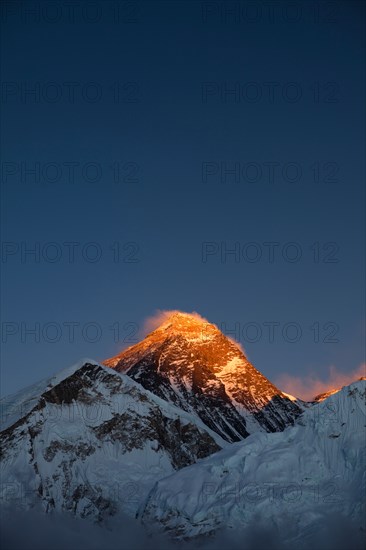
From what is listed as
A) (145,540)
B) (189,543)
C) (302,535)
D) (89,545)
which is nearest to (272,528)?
(302,535)

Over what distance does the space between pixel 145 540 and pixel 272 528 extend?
1198 inches

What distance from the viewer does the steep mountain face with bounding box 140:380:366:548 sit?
17900 centimetres

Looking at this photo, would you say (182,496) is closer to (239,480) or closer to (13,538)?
(239,480)

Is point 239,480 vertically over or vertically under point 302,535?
Answer: over

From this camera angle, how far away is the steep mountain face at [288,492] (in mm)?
179000

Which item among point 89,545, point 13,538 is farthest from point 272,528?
point 13,538

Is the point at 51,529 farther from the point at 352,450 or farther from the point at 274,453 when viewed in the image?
the point at 352,450

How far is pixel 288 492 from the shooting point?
18600 centimetres

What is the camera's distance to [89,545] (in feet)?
622

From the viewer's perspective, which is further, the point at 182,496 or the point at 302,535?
the point at 182,496

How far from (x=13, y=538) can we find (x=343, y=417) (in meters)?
81.6

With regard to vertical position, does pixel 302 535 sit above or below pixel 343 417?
below

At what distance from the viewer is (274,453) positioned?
198875 mm

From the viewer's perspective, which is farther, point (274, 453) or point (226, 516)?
point (274, 453)
